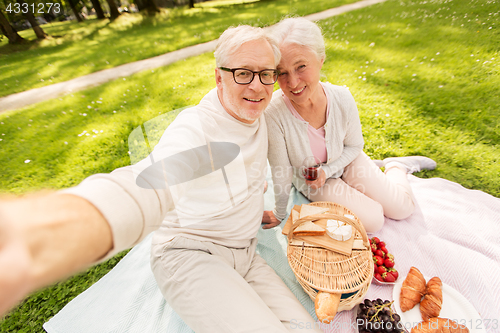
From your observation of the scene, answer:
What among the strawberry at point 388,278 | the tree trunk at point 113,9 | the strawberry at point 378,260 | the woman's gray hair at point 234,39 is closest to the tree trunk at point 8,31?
the tree trunk at point 113,9

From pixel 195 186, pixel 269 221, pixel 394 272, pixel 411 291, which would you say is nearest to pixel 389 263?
pixel 394 272

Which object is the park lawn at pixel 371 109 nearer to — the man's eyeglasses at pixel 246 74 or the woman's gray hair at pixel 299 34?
the woman's gray hair at pixel 299 34

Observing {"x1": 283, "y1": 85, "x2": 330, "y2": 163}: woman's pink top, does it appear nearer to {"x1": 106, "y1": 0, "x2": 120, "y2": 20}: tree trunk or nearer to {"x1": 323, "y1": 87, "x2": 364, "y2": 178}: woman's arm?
{"x1": 323, "y1": 87, "x2": 364, "y2": 178}: woman's arm

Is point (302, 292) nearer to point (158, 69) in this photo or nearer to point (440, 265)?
point (440, 265)

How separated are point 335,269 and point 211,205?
94 cm

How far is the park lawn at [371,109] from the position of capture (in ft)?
8.93

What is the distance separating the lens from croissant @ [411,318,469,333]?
52.6 inches

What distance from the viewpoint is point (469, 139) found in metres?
2.93

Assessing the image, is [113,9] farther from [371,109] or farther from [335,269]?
[335,269]

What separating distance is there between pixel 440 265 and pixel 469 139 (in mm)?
2063

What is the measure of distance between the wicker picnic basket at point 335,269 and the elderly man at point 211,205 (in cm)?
23

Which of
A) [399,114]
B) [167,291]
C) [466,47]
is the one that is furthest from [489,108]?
[167,291]

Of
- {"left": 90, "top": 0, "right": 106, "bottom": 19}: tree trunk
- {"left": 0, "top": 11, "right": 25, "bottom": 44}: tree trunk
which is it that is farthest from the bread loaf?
{"left": 90, "top": 0, "right": 106, "bottom": 19}: tree trunk

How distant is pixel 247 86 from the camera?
1.48m
